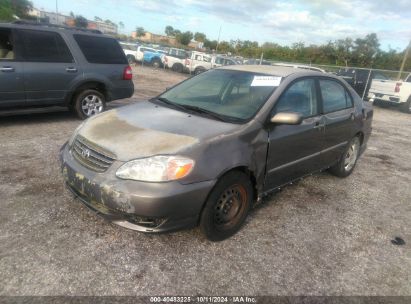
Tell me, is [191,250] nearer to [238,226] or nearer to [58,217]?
[238,226]

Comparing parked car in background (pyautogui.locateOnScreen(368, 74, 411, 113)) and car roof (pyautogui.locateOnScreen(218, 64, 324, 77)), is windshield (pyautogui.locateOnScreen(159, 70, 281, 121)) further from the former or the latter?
parked car in background (pyautogui.locateOnScreen(368, 74, 411, 113))

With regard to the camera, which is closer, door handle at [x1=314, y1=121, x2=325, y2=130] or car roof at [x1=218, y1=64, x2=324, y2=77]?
car roof at [x1=218, y1=64, x2=324, y2=77]

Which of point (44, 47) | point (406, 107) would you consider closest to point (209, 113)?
point (44, 47)

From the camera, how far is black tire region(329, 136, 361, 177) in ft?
17.2

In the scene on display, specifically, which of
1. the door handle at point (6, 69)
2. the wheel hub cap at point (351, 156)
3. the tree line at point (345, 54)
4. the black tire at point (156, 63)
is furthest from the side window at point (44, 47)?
the tree line at point (345, 54)

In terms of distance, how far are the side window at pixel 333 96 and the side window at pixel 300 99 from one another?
0.26m

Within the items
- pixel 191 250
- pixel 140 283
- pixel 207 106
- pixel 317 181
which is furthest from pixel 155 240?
pixel 317 181

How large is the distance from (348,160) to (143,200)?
3952 millimetres

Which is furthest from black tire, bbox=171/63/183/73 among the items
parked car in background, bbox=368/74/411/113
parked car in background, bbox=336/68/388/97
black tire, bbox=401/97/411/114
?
black tire, bbox=401/97/411/114

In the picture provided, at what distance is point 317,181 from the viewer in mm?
5195

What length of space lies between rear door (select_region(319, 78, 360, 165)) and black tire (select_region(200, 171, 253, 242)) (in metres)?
1.70

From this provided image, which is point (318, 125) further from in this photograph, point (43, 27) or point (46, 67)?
point (43, 27)

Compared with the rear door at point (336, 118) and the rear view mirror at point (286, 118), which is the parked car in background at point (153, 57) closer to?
the rear door at point (336, 118)

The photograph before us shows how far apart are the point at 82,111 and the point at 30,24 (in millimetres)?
1858
